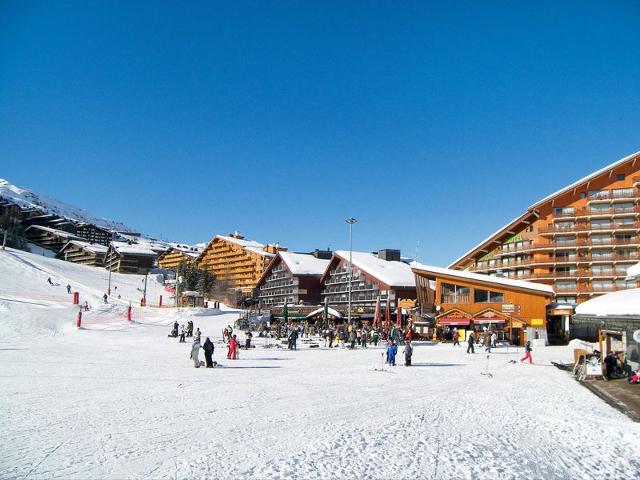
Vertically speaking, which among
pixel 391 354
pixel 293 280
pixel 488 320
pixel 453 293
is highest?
pixel 293 280

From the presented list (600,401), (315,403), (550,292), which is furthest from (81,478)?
(550,292)

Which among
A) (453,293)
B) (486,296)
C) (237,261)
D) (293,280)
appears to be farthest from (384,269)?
(237,261)

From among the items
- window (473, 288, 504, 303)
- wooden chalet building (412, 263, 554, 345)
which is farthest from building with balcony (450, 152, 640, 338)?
window (473, 288, 504, 303)

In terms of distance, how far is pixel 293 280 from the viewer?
7594cm

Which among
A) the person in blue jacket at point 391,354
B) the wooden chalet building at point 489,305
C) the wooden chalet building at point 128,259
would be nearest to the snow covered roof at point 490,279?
the wooden chalet building at point 489,305

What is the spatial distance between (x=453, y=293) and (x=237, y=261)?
217 feet

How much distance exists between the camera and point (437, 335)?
41.6 metres

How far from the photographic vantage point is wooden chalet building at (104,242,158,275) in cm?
9650

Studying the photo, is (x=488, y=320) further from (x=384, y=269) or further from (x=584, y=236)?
(x=584, y=236)

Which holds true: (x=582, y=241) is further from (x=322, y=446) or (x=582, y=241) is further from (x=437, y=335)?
(x=322, y=446)

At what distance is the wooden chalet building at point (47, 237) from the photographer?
362ft

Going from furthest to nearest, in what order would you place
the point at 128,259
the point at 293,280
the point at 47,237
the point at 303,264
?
the point at 47,237 → the point at 128,259 → the point at 303,264 → the point at 293,280

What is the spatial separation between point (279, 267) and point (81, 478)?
74271mm

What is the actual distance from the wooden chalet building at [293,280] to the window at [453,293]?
31.4 meters
